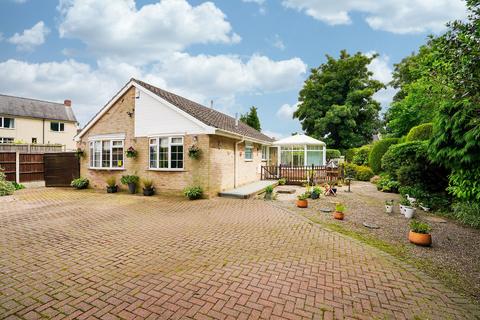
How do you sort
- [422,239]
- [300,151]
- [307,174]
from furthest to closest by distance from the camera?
[300,151] < [307,174] < [422,239]

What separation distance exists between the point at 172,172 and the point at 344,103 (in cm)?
2838

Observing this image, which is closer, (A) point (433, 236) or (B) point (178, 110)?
(A) point (433, 236)

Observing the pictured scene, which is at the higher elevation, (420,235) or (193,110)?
Result: (193,110)

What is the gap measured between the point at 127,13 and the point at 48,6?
Answer: 411cm

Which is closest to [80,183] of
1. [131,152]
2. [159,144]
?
[131,152]

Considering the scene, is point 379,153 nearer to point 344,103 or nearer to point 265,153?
point 265,153

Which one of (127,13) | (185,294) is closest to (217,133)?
(127,13)

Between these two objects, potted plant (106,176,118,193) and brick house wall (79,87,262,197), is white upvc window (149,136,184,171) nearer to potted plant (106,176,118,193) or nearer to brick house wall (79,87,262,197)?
brick house wall (79,87,262,197)

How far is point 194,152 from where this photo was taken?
11.6m

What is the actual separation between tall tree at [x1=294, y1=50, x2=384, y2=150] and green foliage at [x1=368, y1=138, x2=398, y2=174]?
10752 mm

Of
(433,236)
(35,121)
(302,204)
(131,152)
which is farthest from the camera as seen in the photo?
(35,121)

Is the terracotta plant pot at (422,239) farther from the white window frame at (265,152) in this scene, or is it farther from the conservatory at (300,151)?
the conservatory at (300,151)

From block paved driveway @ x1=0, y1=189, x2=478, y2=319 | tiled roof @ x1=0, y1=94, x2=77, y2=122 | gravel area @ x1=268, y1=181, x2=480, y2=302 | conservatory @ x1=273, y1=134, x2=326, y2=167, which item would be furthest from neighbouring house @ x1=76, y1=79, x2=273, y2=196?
tiled roof @ x1=0, y1=94, x2=77, y2=122

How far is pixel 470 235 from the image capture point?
662cm
